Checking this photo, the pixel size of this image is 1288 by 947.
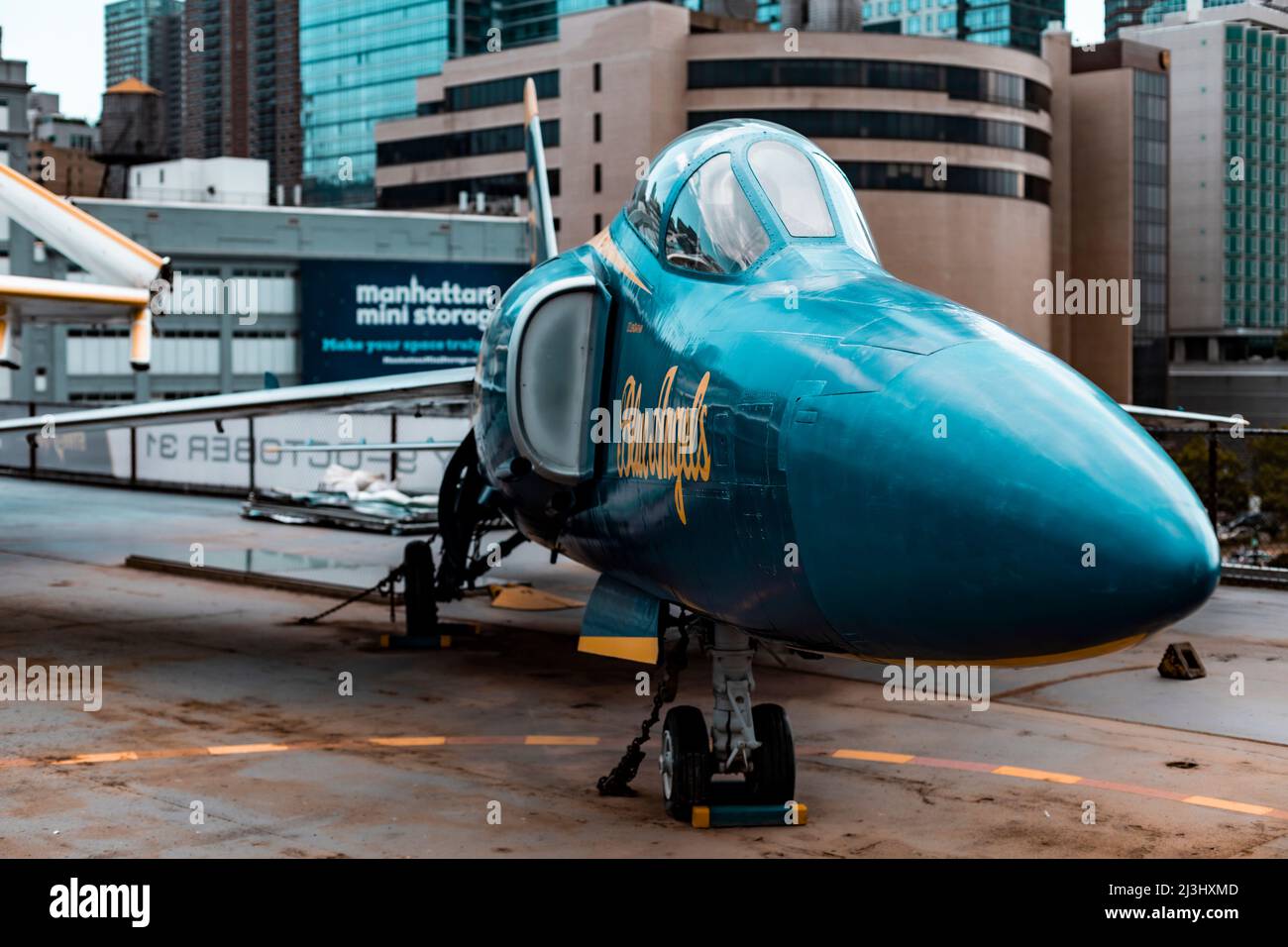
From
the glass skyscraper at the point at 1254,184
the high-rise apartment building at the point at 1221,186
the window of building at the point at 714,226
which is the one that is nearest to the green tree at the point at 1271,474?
the window of building at the point at 714,226

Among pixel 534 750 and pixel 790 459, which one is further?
pixel 534 750

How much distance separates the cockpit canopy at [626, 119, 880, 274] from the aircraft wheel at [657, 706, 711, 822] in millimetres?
3039

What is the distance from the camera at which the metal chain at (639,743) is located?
35.3 feet

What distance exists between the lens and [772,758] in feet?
34.8

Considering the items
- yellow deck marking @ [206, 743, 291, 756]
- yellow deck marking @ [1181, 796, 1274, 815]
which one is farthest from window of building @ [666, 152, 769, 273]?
yellow deck marking @ [206, 743, 291, 756]

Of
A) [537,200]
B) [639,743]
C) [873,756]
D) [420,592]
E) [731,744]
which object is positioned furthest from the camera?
[537,200]

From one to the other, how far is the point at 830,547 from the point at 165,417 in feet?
38.3

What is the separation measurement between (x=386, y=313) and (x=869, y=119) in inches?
1379

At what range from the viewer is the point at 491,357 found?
1216 cm

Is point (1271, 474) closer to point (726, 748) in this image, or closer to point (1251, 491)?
point (1251, 491)

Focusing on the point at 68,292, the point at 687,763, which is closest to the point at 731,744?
the point at 687,763

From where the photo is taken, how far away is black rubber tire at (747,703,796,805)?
1061cm
